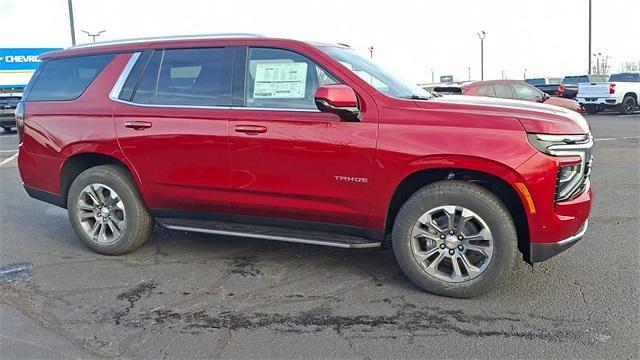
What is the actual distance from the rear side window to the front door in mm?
212

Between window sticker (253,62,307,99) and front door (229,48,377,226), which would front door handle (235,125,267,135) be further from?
window sticker (253,62,307,99)

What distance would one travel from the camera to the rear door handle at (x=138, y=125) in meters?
4.44

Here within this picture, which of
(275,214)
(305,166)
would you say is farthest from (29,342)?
(305,166)

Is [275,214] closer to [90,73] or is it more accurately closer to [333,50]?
[333,50]

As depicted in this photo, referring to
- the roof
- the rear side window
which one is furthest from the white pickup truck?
the rear side window

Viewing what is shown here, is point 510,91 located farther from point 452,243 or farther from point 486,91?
point 452,243

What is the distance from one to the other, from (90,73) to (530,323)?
13.7 ft

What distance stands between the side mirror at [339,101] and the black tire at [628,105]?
22.1 m

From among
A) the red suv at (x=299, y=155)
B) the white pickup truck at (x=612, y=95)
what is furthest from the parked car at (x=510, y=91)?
the red suv at (x=299, y=155)

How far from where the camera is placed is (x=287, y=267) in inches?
175

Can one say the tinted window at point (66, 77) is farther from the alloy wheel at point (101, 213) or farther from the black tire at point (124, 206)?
the alloy wheel at point (101, 213)

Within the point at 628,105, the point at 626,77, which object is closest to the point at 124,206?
the point at 628,105

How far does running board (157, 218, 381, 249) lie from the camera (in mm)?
3971

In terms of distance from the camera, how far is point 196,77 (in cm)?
441
